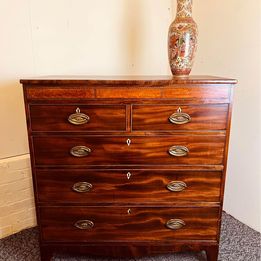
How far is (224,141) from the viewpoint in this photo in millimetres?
1087

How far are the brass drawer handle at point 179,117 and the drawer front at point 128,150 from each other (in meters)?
0.07

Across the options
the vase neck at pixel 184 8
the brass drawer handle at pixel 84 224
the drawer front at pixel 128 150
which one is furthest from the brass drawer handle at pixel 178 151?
the vase neck at pixel 184 8

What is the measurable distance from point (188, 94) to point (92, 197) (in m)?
0.61

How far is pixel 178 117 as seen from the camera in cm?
106

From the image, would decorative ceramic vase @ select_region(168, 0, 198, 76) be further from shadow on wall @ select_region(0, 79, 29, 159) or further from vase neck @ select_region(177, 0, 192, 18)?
shadow on wall @ select_region(0, 79, 29, 159)

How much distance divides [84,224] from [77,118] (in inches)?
19.7

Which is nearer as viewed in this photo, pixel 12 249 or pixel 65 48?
pixel 12 249

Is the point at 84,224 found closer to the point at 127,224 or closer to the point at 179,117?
the point at 127,224

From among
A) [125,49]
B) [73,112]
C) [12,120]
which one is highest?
[125,49]

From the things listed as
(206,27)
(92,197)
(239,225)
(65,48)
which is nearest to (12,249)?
(92,197)

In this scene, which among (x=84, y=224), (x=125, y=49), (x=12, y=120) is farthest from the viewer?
(x=125, y=49)

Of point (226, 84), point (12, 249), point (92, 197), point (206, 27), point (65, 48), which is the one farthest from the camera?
point (206, 27)

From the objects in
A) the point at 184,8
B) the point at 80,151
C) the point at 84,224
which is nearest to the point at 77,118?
the point at 80,151

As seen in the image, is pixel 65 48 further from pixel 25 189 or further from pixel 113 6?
pixel 25 189
